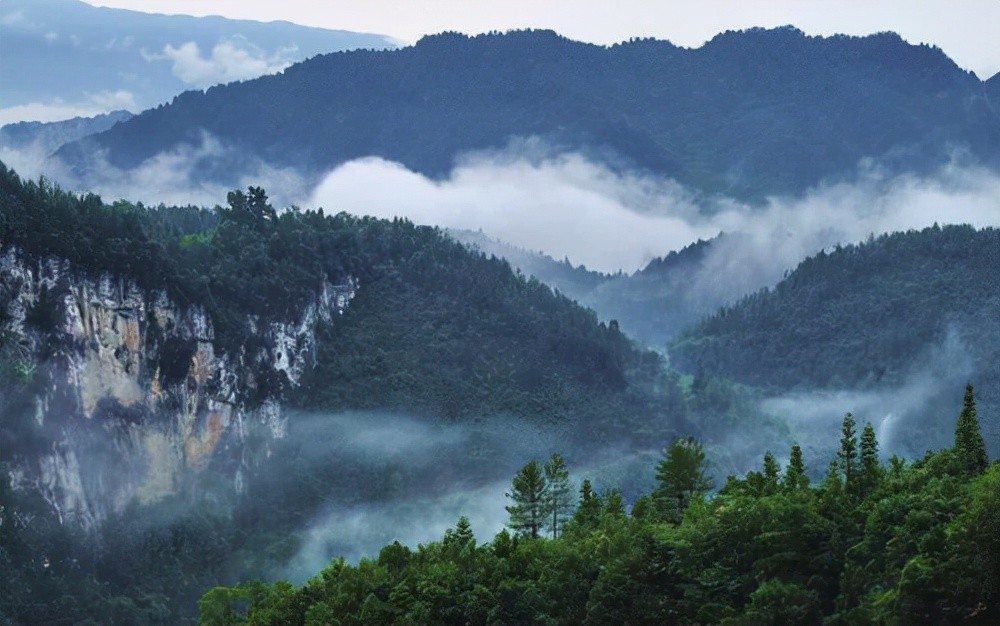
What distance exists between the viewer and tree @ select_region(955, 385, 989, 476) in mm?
118750

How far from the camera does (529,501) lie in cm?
14700

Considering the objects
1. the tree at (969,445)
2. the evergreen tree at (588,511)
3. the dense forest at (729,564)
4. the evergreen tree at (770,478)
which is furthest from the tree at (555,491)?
the tree at (969,445)

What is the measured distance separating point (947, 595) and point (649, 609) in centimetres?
2201

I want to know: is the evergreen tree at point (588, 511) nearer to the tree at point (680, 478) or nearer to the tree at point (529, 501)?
the tree at point (529, 501)

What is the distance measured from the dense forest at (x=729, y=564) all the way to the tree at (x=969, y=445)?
0.13 metres

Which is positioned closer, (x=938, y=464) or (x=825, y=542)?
(x=825, y=542)

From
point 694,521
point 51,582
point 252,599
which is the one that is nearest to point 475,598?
point 694,521

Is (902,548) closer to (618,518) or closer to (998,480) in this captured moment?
(998,480)

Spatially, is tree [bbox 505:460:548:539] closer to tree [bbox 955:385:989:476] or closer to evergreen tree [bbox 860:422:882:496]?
evergreen tree [bbox 860:422:882:496]

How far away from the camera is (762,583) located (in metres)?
107

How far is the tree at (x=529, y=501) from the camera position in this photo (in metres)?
146

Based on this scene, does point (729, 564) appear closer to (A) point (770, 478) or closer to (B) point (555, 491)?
(A) point (770, 478)

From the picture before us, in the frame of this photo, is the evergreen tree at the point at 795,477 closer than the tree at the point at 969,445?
No

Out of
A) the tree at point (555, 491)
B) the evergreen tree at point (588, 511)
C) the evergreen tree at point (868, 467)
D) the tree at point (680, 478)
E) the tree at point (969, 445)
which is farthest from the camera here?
the tree at point (555, 491)
